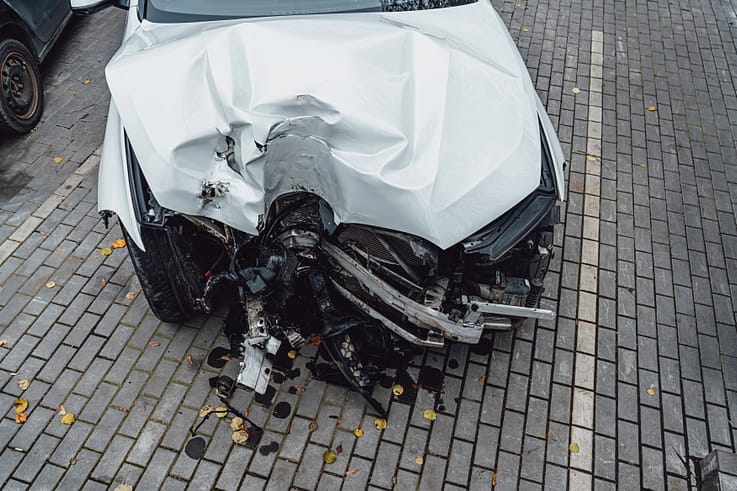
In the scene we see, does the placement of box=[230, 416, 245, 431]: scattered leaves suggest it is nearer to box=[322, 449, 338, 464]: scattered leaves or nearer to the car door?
box=[322, 449, 338, 464]: scattered leaves

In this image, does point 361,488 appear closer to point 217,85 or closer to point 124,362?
point 124,362

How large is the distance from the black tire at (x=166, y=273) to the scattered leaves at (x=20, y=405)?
37.5 inches

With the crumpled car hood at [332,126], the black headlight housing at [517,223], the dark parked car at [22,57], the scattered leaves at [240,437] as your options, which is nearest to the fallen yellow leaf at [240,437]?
the scattered leaves at [240,437]

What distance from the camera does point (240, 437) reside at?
3.52m

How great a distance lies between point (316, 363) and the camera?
3867mm

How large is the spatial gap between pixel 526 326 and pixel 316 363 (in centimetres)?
154

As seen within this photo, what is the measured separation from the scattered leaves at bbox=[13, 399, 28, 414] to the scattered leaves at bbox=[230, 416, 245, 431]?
132 centimetres

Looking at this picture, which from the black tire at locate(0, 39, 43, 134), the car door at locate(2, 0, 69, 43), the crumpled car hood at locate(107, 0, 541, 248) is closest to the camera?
the crumpled car hood at locate(107, 0, 541, 248)

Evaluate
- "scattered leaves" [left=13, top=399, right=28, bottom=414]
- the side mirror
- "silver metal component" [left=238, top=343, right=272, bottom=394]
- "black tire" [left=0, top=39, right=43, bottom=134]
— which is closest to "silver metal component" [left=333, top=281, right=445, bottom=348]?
"silver metal component" [left=238, top=343, right=272, bottom=394]

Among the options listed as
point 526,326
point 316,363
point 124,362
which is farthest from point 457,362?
point 124,362

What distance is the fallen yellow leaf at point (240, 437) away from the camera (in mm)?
3503

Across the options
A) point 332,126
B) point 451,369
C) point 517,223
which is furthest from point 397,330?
point 332,126

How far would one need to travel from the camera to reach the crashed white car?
3.06 m

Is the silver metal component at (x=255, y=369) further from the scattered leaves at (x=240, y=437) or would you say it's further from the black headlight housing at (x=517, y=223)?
the black headlight housing at (x=517, y=223)
